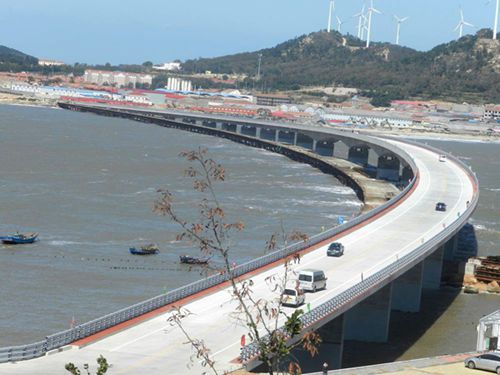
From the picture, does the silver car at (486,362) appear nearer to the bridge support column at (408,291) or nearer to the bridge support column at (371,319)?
the bridge support column at (371,319)

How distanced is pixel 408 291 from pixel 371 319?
15.9 feet

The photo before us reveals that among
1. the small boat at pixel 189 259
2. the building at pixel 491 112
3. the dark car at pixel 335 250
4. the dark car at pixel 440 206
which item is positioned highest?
the dark car at pixel 335 250

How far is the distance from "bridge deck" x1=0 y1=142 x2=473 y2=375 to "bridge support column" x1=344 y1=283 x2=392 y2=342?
773 millimetres

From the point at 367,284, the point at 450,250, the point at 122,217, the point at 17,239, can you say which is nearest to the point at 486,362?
the point at 367,284

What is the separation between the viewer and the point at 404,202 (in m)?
47.9

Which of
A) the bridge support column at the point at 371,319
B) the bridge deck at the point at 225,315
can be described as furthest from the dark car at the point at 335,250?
the bridge support column at the point at 371,319

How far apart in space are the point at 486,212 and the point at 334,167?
21841mm

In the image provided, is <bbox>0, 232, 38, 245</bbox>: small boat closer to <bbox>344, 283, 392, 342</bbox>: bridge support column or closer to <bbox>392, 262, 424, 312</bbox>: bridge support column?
<bbox>392, 262, 424, 312</bbox>: bridge support column

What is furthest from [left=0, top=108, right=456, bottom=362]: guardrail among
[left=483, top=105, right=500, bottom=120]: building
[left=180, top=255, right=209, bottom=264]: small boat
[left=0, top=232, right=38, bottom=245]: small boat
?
[left=483, top=105, right=500, bottom=120]: building

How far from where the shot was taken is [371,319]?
28.8m

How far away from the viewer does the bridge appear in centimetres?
1895

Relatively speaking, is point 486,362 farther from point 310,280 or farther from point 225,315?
point 310,280

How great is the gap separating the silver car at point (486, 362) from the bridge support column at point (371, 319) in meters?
8.27

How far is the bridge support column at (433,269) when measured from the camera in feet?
124
